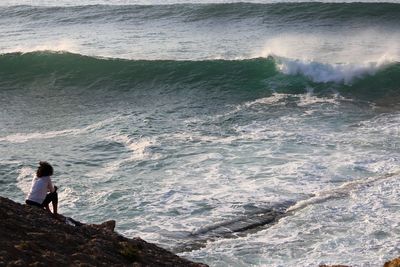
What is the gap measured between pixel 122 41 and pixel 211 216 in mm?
20854

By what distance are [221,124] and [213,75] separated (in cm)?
663

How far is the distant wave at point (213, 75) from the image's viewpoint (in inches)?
978

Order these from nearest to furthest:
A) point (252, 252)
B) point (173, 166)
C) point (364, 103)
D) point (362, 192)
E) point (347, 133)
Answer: point (252, 252)
point (362, 192)
point (173, 166)
point (347, 133)
point (364, 103)

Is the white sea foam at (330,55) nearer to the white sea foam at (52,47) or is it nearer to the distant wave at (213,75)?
the distant wave at (213,75)

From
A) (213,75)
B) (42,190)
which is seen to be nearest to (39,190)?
(42,190)

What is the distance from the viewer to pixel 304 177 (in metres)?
14.9

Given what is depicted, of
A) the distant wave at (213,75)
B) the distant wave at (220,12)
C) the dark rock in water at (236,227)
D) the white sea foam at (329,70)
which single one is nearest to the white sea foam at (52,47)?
the distant wave at (213,75)

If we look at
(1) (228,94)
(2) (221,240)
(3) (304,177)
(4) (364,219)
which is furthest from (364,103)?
(2) (221,240)

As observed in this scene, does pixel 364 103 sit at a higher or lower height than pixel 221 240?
lower

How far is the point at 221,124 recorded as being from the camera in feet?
65.0

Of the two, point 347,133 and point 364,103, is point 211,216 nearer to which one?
point 347,133

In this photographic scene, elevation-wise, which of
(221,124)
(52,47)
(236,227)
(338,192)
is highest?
(52,47)

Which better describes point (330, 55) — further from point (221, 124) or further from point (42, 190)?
point (42, 190)

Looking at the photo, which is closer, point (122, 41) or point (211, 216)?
point (211, 216)
